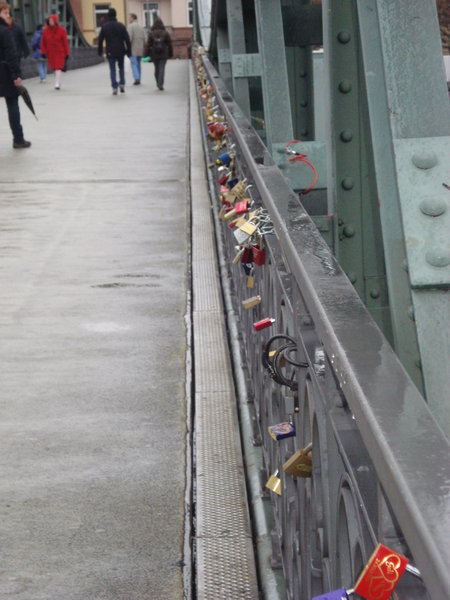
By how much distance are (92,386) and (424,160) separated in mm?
2639

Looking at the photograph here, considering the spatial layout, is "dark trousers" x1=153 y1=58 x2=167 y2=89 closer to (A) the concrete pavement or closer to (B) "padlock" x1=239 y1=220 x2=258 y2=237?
(A) the concrete pavement

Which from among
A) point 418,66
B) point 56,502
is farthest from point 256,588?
point 418,66

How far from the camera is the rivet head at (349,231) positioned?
4.46 metres

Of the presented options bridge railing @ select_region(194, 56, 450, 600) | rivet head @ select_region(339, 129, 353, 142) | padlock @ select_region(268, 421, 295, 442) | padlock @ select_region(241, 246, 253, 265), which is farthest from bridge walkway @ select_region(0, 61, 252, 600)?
rivet head @ select_region(339, 129, 353, 142)

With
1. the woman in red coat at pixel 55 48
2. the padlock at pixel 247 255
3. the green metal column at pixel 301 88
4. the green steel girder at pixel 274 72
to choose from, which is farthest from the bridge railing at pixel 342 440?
the woman in red coat at pixel 55 48

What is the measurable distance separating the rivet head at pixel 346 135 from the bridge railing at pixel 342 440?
3.46 feet

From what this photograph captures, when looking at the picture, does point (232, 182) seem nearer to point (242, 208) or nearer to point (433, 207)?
point (242, 208)

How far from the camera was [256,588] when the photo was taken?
304 cm

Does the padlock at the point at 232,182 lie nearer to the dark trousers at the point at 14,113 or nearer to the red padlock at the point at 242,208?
the red padlock at the point at 242,208

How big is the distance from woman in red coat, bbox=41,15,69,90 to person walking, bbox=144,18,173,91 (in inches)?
79.2

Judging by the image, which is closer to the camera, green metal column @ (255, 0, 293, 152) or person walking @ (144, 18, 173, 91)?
green metal column @ (255, 0, 293, 152)

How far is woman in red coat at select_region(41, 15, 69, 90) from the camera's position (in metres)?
25.7

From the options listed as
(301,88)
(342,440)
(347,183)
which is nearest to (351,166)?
(347,183)

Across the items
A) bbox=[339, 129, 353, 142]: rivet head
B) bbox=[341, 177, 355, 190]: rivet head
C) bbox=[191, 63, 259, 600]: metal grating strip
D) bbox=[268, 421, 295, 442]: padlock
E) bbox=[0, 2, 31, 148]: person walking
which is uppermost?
bbox=[0, 2, 31, 148]: person walking
